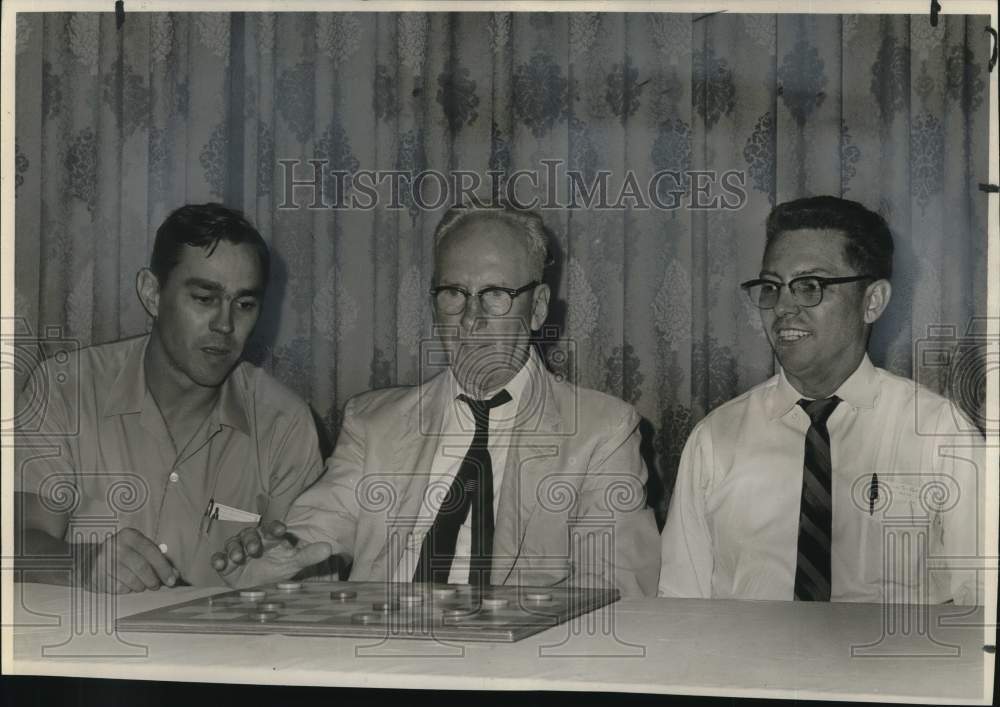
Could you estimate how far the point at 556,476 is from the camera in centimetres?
407

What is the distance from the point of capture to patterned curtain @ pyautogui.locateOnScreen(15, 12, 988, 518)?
405cm

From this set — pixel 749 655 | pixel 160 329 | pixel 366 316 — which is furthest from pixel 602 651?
pixel 160 329

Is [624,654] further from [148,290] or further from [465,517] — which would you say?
[148,290]

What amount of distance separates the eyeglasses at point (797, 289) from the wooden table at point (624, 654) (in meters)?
0.99

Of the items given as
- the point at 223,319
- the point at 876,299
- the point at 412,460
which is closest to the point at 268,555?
the point at 412,460

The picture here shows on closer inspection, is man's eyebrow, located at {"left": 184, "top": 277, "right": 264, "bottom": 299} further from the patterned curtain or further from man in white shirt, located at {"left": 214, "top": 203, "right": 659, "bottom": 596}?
man in white shirt, located at {"left": 214, "top": 203, "right": 659, "bottom": 596}

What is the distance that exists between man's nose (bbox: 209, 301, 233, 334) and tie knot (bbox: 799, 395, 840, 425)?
197 centimetres

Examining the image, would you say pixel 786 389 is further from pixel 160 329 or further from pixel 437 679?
pixel 160 329

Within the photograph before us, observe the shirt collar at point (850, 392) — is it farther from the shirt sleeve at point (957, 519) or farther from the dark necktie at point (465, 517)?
the dark necktie at point (465, 517)

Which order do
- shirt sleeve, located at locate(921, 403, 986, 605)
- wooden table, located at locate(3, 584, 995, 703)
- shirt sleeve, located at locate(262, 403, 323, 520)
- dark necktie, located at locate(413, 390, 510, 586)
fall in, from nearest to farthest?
wooden table, located at locate(3, 584, 995, 703) < shirt sleeve, located at locate(921, 403, 986, 605) < dark necktie, located at locate(413, 390, 510, 586) < shirt sleeve, located at locate(262, 403, 323, 520)

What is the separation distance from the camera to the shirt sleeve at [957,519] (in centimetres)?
396

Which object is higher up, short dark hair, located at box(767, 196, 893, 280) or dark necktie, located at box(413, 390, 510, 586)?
short dark hair, located at box(767, 196, 893, 280)

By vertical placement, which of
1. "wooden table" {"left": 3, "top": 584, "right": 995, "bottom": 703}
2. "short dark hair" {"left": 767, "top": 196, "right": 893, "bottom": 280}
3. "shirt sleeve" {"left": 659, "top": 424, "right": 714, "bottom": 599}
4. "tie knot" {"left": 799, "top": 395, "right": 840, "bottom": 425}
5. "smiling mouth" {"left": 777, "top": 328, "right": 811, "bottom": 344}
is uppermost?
"short dark hair" {"left": 767, "top": 196, "right": 893, "bottom": 280}

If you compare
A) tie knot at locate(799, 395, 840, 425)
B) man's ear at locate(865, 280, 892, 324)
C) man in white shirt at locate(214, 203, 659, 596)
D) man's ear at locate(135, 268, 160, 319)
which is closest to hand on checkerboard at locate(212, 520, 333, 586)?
man in white shirt at locate(214, 203, 659, 596)
